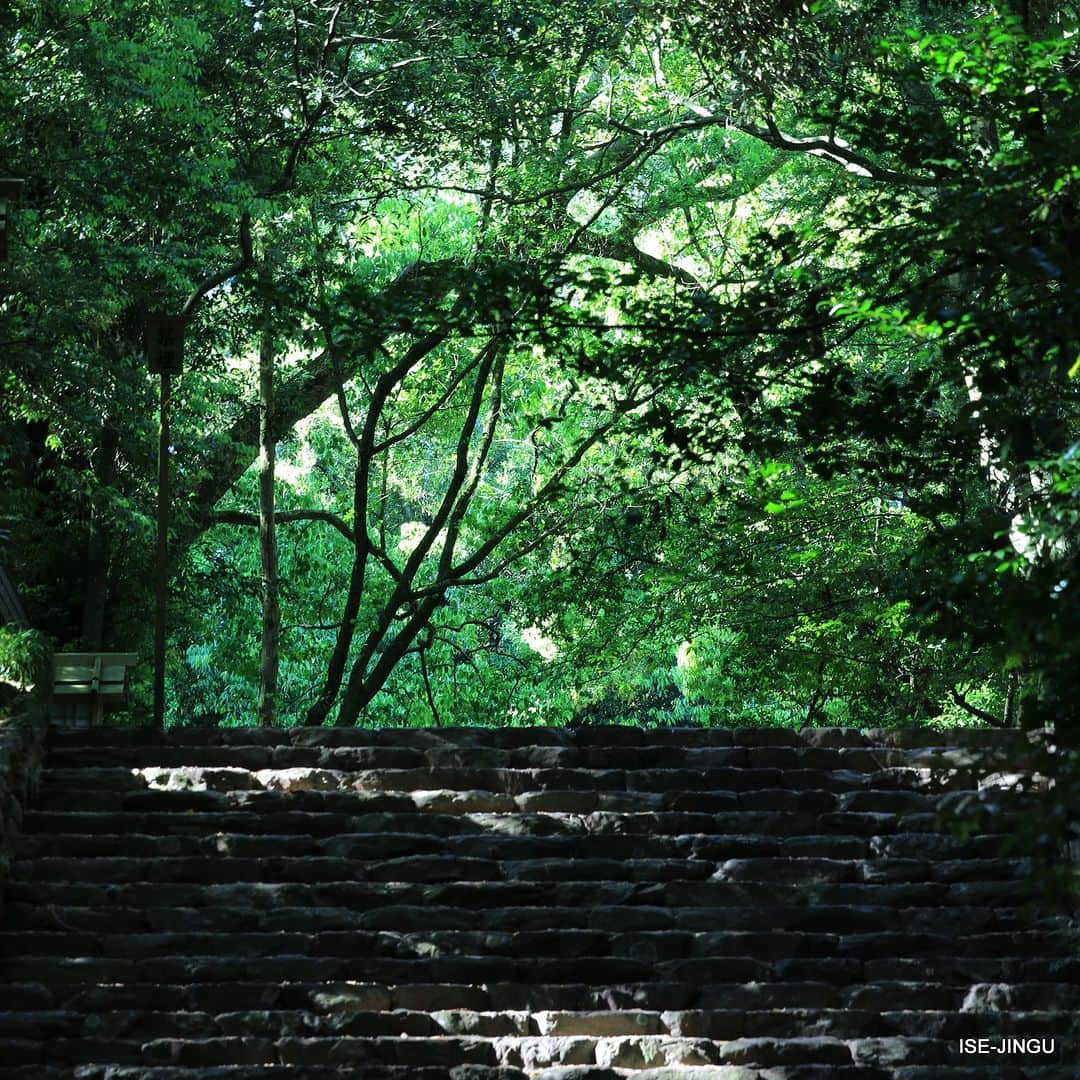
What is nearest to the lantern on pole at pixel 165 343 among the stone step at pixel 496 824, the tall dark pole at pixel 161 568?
the tall dark pole at pixel 161 568

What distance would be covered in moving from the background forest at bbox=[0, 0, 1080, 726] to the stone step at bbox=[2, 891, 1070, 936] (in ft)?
3.80

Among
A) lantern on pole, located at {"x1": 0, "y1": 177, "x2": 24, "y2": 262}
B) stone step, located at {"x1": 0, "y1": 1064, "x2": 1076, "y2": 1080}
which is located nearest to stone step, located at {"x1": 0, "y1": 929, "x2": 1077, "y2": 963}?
stone step, located at {"x1": 0, "y1": 1064, "x2": 1076, "y2": 1080}

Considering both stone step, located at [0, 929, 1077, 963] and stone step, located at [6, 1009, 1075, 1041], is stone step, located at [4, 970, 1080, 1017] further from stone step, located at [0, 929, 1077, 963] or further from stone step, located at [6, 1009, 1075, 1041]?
stone step, located at [0, 929, 1077, 963]

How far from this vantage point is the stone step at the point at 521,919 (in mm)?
6801

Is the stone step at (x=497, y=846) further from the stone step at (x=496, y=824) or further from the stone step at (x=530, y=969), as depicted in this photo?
the stone step at (x=530, y=969)

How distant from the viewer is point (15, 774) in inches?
297

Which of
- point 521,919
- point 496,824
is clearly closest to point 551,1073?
point 521,919

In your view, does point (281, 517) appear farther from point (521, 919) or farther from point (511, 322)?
point (511, 322)

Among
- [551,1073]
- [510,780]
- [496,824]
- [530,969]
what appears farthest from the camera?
[510,780]

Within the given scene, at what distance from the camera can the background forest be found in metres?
6.27

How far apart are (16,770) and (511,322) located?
359cm

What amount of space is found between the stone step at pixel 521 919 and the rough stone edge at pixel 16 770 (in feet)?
1.41

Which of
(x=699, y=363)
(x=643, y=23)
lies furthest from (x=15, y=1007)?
(x=643, y=23)

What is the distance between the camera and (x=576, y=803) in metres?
7.74
